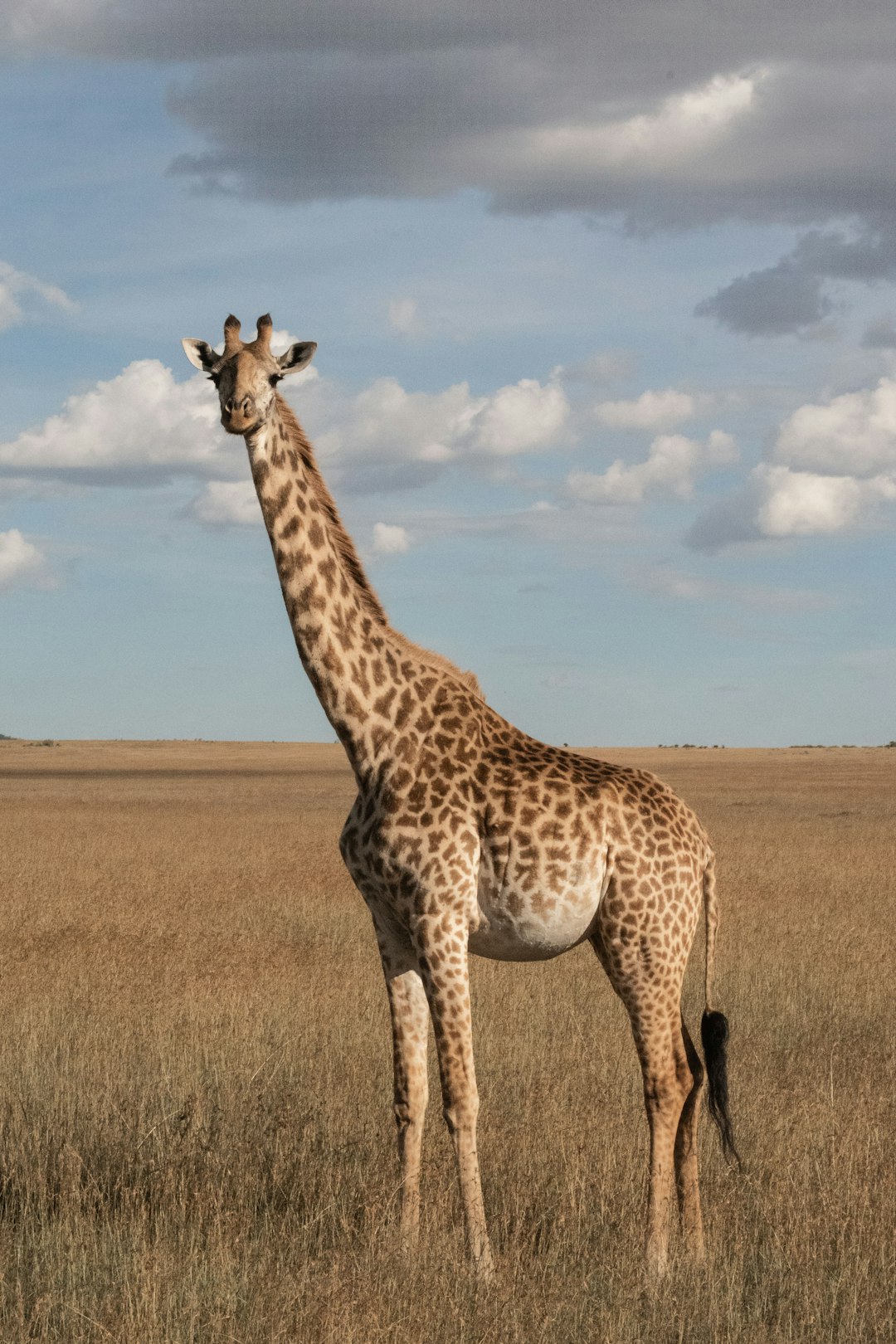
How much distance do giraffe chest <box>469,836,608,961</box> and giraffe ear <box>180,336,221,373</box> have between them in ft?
8.49

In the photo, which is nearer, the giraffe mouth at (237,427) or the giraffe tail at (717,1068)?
the giraffe mouth at (237,427)

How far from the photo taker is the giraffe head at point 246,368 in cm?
631

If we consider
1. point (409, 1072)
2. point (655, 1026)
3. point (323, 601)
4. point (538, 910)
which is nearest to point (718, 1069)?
point (655, 1026)

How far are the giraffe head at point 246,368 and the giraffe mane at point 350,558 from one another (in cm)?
34

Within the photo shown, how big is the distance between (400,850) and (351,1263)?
1.79 meters

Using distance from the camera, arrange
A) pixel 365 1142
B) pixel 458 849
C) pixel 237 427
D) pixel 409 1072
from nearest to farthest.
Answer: pixel 237 427 < pixel 458 849 < pixel 409 1072 < pixel 365 1142

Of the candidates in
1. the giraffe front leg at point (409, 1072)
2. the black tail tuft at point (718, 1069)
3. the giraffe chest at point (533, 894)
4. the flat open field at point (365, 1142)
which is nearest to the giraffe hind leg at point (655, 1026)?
the black tail tuft at point (718, 1069)

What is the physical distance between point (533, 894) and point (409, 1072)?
1.08 m

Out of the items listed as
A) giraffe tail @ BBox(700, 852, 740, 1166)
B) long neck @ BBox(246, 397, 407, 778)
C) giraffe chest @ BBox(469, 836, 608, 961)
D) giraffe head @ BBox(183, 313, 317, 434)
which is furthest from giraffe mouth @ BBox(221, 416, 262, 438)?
giraffe tail @ BBox(700, 852, 740, 1166)

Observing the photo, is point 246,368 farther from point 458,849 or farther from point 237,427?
point 458,849

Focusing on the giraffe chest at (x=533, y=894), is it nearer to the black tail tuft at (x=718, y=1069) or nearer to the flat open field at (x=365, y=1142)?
the black tail tuft at (x=718, y=1069)

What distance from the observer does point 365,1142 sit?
25.6ft

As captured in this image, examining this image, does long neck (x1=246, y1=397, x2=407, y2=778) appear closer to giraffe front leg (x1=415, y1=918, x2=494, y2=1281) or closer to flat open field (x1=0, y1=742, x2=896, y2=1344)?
giraffe front leg (x1=415, y1=918, x2=494, y2=1281)

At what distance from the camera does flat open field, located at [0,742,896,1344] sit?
18.4ft
